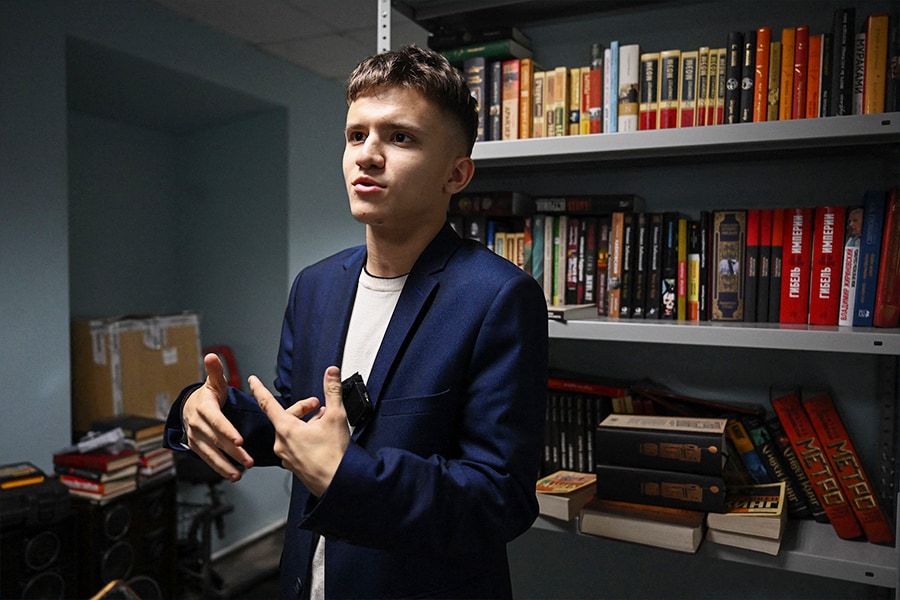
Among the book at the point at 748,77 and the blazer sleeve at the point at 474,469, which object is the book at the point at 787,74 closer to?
the book at the point at 748,77

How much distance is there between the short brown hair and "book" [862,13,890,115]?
80cm

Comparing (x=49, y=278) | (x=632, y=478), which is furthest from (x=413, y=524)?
(x=49, y=278)

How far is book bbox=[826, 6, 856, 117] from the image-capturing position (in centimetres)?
126

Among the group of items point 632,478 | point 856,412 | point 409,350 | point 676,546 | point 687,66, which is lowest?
point 676,546

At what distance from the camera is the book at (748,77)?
1352 mm

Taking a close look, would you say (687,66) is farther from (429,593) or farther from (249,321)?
(249,321)

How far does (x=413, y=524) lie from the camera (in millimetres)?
770

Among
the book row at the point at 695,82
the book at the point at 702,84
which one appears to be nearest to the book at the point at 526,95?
the book row at the point at 695,82

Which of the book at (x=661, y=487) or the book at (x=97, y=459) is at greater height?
the book at (x=661, y=487)

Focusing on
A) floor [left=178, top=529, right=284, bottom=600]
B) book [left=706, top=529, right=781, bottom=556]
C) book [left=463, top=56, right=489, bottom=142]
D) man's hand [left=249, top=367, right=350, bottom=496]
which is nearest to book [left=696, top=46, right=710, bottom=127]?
book [left=463, top=56, right=489, bottom=142]

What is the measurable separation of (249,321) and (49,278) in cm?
→ 146

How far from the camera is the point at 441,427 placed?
956 millimetres

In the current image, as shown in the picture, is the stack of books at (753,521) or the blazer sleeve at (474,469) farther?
the stack of books at (753,521)

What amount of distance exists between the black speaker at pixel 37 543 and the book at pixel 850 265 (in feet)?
8.00
